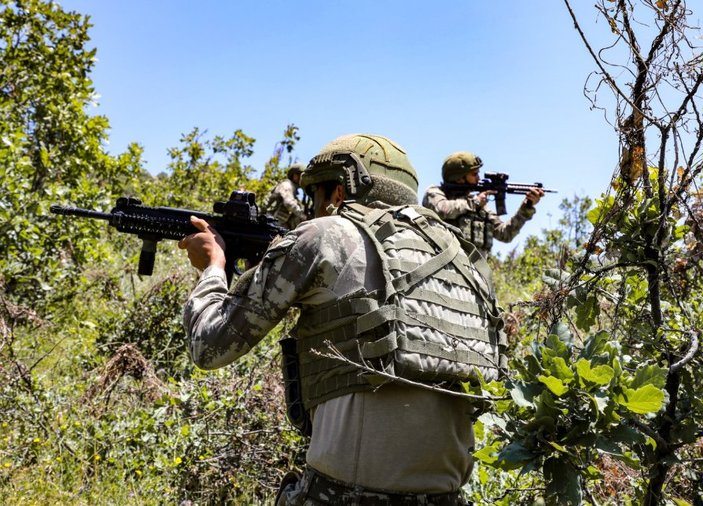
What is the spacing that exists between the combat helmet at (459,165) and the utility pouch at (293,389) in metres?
4.68

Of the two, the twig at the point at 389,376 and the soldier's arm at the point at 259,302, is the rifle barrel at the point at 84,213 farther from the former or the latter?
the twig at the point at 389,376

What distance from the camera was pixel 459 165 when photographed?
6742 millimetres

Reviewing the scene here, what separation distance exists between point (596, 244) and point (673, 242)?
24 cm

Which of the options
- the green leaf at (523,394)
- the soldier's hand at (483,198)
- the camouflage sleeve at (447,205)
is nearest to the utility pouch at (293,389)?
the green leaf at (523,394)

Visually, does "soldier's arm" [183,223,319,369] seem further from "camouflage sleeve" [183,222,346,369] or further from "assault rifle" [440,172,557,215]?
"assault rifle" [440,172,557,215]

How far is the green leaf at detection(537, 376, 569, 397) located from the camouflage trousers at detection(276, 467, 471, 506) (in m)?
0.68

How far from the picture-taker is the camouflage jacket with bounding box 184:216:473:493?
2.07m

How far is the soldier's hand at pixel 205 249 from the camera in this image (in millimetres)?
2678

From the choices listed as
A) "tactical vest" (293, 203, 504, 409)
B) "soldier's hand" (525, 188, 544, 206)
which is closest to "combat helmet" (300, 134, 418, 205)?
"tactical vest" (293, 203, 504, 409)

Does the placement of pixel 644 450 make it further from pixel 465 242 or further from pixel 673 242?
pixel 465 242

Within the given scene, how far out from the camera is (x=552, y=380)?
1621 mm

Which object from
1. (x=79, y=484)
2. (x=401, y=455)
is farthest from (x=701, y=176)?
(x=79, y=484)

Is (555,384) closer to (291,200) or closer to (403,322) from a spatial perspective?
(403,322)

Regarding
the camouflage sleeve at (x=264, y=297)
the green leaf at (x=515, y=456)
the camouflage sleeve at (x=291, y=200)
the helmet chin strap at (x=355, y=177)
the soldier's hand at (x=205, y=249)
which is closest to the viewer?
the green leaf at (x=515, y=456)
